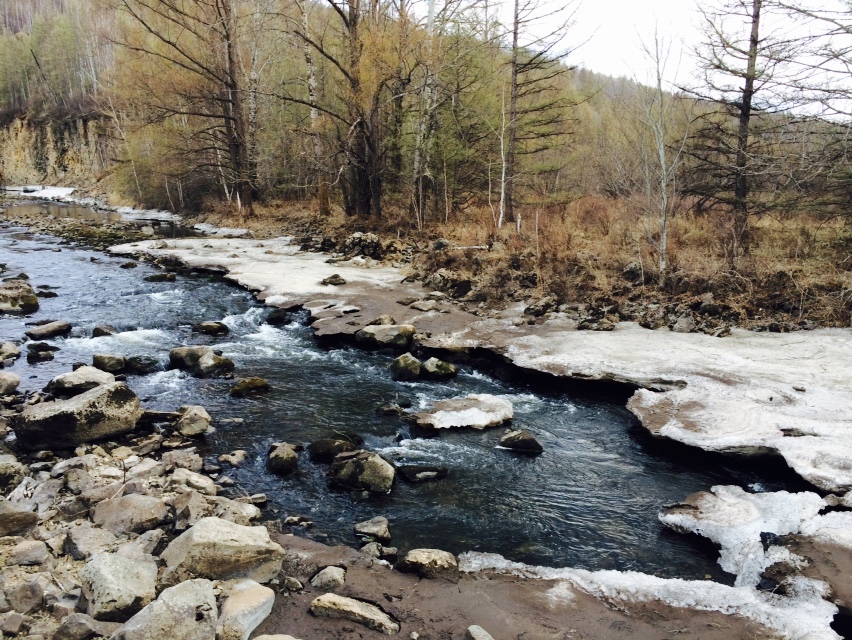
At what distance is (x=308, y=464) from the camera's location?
5.79 metres

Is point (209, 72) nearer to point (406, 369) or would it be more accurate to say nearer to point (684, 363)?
point (406, 369)

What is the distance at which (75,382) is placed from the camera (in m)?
6.85

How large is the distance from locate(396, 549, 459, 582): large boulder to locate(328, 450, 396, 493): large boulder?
1.17m

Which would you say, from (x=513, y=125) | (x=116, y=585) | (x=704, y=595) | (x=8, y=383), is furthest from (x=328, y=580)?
(x=513, y=125)

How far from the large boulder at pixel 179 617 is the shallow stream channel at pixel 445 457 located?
1.34 m

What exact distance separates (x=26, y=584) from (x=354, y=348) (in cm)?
666

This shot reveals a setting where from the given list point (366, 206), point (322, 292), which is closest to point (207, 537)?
point (322, 292)

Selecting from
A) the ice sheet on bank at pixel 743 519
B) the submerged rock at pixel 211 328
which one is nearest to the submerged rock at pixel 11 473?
the submerged rock at pixel 211 328

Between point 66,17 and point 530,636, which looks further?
point 66,17

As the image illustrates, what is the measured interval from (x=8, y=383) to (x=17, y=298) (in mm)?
5484

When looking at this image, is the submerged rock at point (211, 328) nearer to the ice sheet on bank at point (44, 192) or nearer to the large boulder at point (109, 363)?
the large boulder at point (109, 363)

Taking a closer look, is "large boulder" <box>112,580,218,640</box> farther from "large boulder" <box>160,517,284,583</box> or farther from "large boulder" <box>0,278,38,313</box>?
"large boulder" <box>0,278,38,313</box>

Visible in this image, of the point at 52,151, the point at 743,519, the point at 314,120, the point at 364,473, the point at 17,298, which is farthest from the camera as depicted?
the point at 52,151

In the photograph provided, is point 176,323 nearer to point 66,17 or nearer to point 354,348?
point 354,348
